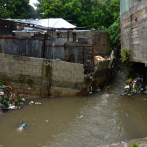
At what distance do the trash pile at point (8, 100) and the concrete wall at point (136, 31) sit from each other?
6170 millimetres

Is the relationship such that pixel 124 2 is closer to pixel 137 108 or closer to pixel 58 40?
pixel 58 40

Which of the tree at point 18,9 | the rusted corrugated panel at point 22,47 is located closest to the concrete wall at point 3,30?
the tree at point 18,9

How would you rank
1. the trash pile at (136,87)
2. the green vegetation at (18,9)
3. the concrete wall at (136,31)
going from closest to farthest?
the concrete wall at (136,31)
the trash pile at (136,87)
the green vegetation at (18,9)

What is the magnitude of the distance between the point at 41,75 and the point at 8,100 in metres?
1.87

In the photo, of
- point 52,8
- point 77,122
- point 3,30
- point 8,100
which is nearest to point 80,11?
point 52,8

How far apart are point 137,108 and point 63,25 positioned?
678cm

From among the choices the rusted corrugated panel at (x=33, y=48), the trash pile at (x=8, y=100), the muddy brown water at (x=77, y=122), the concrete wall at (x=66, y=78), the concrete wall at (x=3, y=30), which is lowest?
the muddy brown water at (x=77, y=122)

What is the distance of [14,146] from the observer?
405 cm

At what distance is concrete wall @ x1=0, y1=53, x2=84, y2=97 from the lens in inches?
285

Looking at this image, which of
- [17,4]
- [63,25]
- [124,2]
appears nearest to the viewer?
[124,2]

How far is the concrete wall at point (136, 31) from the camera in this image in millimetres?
6700

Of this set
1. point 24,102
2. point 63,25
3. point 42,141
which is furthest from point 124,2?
point 42,141

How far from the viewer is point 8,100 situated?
6453 millimetres

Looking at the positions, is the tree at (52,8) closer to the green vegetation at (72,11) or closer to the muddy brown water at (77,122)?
the green vegetation at (72,11)
